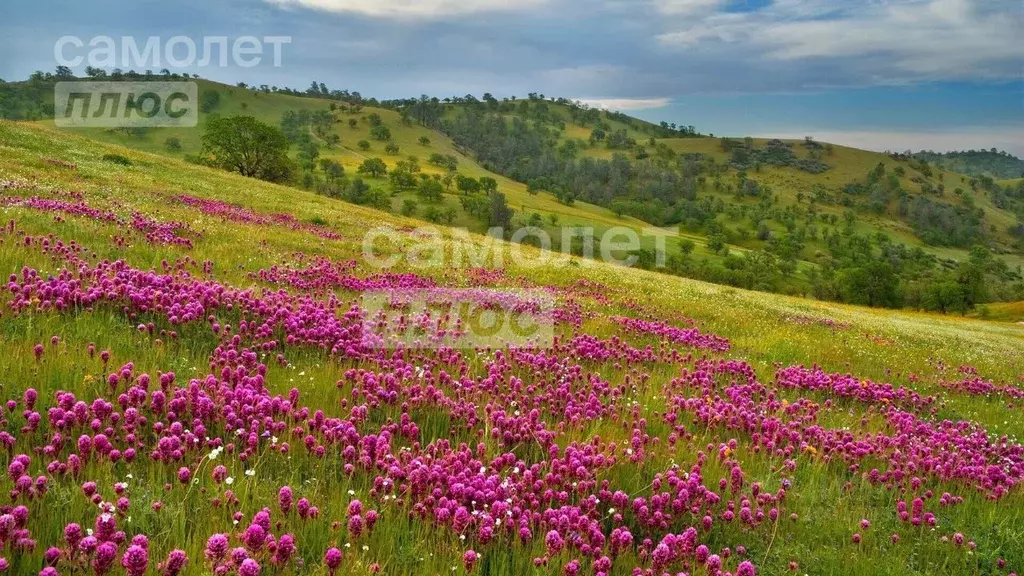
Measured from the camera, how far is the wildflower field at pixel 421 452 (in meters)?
3.29

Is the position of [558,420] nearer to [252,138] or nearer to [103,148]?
[103,148]

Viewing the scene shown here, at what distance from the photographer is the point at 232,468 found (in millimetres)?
3805

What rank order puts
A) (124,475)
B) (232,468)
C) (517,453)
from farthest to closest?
1. (517,453)
2. (232,468)
3. (124,475)

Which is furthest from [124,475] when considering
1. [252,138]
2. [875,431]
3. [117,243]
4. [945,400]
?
[252,138]

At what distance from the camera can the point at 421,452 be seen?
14.8 feet

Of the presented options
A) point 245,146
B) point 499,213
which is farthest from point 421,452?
point 499,213

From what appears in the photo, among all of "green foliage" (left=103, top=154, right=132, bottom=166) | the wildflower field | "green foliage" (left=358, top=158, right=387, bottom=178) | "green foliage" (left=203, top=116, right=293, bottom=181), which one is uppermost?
"green foliage" (left=358, top=158, right=387, bottom=178)

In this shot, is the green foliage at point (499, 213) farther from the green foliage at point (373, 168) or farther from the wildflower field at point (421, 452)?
the wildflower field at point (421, 452)

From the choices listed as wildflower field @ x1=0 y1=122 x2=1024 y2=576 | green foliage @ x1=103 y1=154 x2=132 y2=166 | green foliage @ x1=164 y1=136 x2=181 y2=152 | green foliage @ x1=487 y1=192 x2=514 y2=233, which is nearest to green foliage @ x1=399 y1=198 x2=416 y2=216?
→ green foliage @ x1=487 y1=192 x2=514 y2=233

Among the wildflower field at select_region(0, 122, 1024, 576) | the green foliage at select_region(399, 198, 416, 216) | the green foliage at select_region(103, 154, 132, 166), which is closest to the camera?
the wildflower field at select_region(0, 122, 1024, 576)

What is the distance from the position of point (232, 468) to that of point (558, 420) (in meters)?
3.48

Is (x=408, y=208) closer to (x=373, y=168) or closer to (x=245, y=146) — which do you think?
(x=373, y=168)

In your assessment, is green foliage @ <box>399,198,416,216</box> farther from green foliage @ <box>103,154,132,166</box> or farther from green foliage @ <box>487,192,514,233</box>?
green foliage @ <box>103,154,132,166</box>

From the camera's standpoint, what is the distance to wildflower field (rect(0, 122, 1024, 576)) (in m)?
3.29
